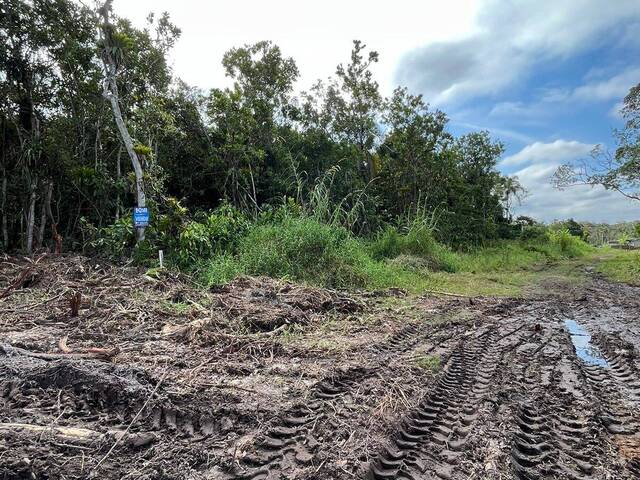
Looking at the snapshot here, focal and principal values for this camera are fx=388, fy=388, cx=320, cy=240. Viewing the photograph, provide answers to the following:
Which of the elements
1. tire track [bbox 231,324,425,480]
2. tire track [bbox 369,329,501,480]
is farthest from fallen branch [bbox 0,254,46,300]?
tire track [bbox 369,329,501,480]

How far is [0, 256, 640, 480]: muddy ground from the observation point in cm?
178

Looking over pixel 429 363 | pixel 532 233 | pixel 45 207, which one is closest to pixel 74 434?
pixel 429 363

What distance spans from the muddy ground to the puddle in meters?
0.03

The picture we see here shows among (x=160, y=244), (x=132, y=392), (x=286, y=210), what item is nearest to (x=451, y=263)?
(x=286, y=210)

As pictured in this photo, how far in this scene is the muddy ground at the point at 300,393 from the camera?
5.85 feet

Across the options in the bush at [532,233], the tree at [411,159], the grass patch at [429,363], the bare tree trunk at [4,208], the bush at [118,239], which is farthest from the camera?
the bush at [532,233]

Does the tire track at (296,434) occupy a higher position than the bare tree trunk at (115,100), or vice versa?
the bare tree trunk at (115,100)

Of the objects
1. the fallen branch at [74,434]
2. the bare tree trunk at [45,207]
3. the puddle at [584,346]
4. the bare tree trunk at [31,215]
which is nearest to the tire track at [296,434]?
the fallen branch at [74,434]

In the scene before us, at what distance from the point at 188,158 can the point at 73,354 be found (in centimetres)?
931

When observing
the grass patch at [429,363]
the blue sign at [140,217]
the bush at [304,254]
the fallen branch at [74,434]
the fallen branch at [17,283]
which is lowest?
the fallen branch at [74,434]

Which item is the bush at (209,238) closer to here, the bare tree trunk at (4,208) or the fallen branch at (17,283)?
the fallen branch at (17,283)

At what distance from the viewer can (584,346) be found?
3.82 meters

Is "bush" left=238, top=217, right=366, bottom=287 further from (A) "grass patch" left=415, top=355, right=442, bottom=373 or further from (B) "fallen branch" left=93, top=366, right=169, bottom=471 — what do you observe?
(B) "fallen branch" left=93, top=366, right=169, bottom=471

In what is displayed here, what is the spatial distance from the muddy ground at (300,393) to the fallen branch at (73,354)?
0.02 metres
